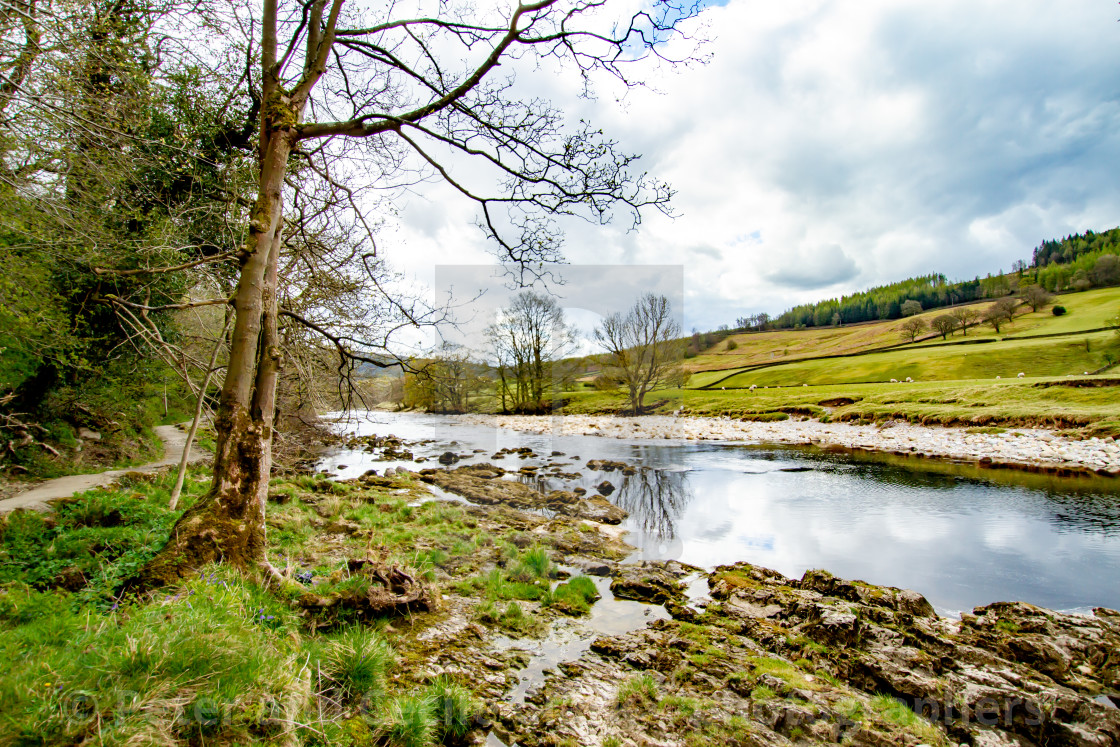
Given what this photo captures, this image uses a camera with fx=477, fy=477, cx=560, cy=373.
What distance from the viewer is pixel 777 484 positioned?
16.8 m

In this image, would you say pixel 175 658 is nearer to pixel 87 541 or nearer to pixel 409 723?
pixel 409 723

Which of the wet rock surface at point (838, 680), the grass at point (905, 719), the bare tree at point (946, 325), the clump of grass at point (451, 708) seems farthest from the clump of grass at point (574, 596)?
the bare tree at point (946, 325)

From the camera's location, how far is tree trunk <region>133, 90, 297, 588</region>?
4.21m

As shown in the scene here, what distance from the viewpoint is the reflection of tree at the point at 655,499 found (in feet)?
38.1

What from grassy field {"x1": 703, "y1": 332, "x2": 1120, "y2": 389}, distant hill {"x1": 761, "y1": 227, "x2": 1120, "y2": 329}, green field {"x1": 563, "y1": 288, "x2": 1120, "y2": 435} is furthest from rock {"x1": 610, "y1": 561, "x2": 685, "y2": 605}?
distant hill {"x1": 761, "y1": 227, "x2": 1120, "y2": 329}

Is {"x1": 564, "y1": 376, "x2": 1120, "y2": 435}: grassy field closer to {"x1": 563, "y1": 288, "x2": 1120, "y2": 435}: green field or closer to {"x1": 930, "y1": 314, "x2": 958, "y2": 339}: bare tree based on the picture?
{"x1": 563, "y1": 288, "x2": 1120, "y2": 435}: green field

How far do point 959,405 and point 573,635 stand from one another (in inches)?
1314

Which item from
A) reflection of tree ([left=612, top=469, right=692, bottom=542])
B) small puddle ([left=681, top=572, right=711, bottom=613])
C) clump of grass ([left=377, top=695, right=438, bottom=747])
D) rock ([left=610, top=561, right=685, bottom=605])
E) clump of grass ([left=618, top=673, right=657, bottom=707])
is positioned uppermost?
clump of grass ([left=377, top=695, right=438, bottom=747])

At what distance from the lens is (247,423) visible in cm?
463

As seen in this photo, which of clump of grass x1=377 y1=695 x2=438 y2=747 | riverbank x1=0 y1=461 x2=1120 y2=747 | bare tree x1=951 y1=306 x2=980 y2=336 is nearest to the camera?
riverbank x1=0 y1=461 x2=1120 y2=747

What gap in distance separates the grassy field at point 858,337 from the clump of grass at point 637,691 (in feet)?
191

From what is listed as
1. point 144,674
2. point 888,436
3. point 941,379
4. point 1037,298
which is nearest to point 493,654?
point 144,674

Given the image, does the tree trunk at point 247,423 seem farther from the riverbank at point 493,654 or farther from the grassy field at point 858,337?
the grassy field at point 858,337

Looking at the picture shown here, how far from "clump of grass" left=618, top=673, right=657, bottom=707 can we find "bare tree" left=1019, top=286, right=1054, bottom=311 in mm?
100940
